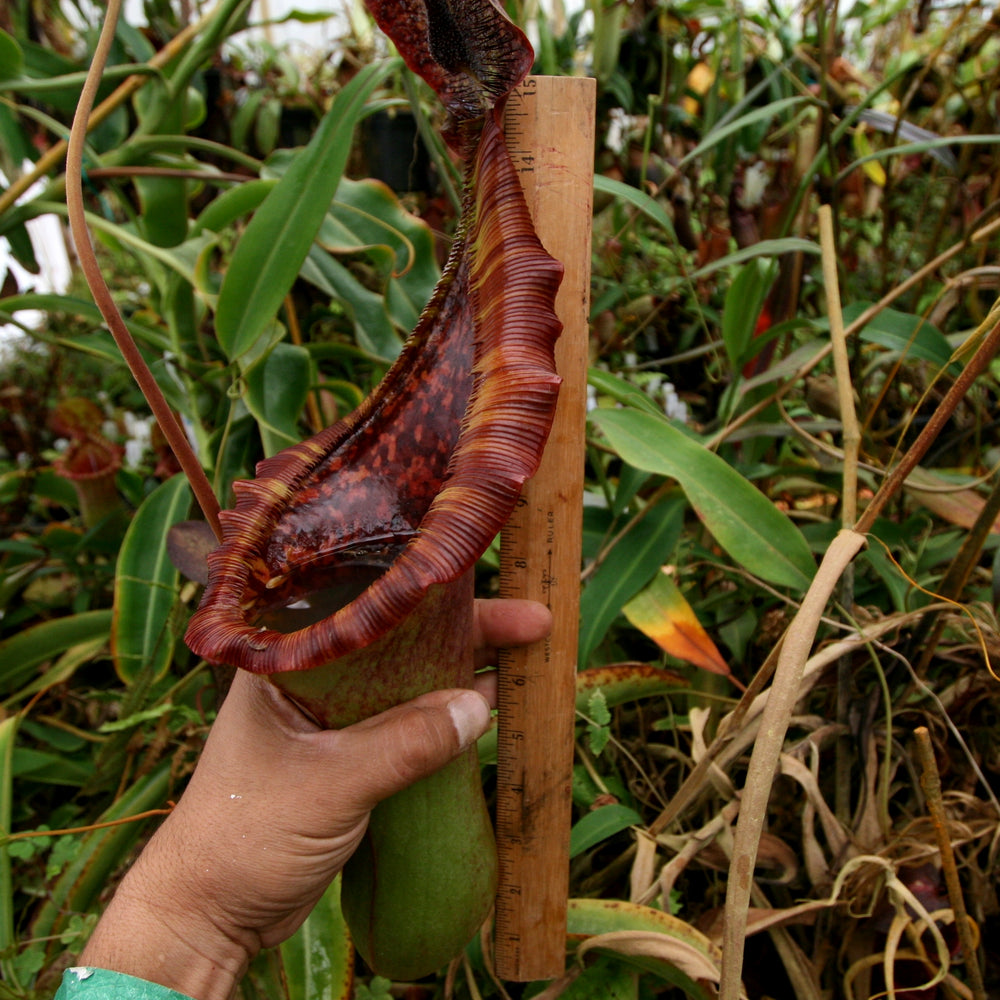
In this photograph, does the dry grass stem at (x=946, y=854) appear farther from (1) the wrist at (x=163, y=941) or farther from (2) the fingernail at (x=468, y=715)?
(1) the wrist at (x=163, y=941)

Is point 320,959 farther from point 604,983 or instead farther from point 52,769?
point 52,769

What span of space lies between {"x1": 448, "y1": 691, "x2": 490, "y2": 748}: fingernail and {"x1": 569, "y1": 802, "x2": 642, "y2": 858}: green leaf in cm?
23

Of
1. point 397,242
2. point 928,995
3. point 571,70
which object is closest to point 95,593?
point 397,242

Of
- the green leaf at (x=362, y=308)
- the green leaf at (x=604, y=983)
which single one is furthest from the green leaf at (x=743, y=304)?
the green leaf at (x=604, y=983)

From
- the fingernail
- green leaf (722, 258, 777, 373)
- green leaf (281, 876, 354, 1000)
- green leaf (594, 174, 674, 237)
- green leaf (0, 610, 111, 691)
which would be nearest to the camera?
the fingernail

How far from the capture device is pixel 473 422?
0.55m

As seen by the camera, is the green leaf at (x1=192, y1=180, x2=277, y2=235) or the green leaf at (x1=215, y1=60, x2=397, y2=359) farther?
the green leaf at (x1=192, y1=180, x2=277, y2=235)

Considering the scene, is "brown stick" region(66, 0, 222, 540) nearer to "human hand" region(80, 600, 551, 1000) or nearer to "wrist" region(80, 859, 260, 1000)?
"human hand" region(80, 600, 551, 1000)

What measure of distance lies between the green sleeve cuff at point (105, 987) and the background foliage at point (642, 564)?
0.22m

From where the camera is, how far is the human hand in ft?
1.87

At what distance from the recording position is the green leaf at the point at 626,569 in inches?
34.4

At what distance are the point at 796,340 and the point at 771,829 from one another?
2.97 ft

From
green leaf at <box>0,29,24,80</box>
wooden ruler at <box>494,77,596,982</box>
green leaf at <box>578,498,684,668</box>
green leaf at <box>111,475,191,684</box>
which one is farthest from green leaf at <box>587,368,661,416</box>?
green leaf at <box>0,29,24,80</box>

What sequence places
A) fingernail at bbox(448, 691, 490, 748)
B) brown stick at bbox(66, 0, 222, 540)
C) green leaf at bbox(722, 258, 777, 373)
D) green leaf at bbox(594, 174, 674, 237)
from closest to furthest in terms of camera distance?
1. brown stick at bbox(66, 0, 222, 540)
2. fingernail at bbox(448, 691, 490, 748)
3. green leaf at bbox(594, 174, 674, 237)
4. green leaf at bbox(722, 258, 777, 373)
